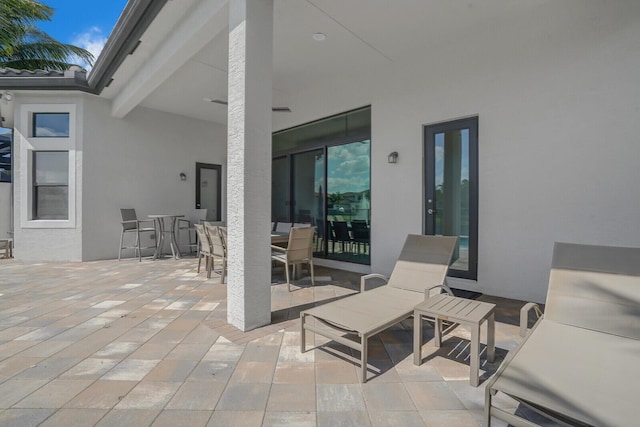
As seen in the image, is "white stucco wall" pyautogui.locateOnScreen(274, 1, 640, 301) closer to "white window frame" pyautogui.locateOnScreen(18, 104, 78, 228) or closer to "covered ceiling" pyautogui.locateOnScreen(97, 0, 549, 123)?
"covered ceiling" pyautogui.locateOnScreen(97, 0, 549, 123)

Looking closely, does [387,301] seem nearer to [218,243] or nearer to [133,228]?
[218,243]

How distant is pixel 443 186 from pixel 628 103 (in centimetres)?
209

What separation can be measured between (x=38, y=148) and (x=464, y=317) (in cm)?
845

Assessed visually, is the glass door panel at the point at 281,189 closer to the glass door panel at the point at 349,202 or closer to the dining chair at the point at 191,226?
the glass door panel at the point at 349,202

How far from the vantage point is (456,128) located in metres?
4.53

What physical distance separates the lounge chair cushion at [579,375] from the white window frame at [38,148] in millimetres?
8002

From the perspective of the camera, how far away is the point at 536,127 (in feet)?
12.6

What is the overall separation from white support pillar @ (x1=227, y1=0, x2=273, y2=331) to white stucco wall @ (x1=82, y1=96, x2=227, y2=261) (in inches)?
211

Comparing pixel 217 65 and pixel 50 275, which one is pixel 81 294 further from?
pixel 217 65

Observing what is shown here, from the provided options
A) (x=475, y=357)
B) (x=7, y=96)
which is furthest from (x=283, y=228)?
(x=7, y=96)

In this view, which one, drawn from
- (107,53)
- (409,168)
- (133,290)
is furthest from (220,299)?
(107,53)

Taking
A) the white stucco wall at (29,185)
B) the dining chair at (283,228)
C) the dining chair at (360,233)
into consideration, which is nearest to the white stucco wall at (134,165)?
the white stucco wall at (29,185)

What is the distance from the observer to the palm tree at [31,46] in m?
8.40

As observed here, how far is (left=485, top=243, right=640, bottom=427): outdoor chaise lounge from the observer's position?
1.41 m
